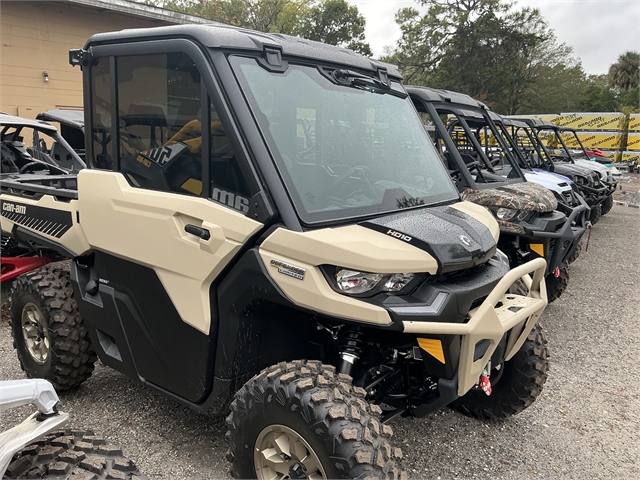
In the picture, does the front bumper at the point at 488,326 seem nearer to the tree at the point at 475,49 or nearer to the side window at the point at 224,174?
the side window at the point at 224,174

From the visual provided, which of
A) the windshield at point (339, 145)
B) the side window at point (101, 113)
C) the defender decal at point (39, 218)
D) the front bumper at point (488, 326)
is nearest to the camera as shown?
the front bumper at point (488, 326)

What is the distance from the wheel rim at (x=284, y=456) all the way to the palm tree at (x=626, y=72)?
2378 inches

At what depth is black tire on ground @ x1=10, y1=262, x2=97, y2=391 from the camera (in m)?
3.65

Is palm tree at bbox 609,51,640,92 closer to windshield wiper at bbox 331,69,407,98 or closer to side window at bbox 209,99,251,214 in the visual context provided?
windshield wiper at bbox 331,69,407,98

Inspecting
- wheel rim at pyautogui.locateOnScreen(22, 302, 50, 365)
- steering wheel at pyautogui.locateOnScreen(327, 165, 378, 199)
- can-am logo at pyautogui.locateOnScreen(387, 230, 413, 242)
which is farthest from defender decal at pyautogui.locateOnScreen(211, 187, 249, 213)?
wheel rim at pyautogui.locateOnScreen(22, 302, 50, 365)

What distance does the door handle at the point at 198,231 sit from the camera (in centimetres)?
255

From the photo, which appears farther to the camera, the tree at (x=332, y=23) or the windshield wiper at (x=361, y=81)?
the tree at (x=332, y=23)

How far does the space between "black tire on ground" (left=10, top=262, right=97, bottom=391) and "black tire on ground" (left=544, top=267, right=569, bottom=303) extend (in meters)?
4.86

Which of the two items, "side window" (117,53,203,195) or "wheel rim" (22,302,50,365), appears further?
"wheel rim" (22,302,50,365)

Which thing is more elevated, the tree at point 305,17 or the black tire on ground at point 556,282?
the tree at point 305,17

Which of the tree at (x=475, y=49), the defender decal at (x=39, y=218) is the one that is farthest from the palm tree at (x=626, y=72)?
the defender decal at (x=39, y=218)

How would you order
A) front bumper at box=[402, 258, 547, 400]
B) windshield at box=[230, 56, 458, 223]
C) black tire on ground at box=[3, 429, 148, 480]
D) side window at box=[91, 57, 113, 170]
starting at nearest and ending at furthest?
black tire on ground at box=[3, 429, 148, 480] → front bumper at box=[402, 258, 547, 400] → windshield at box=[230, 56, 458, 223] → side window at box=[91, 57, 113, 170]

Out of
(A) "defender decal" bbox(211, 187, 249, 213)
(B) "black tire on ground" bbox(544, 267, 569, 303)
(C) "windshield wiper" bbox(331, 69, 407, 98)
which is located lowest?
(B) "black tire on ground" bbox(544, 267, 569, 303)

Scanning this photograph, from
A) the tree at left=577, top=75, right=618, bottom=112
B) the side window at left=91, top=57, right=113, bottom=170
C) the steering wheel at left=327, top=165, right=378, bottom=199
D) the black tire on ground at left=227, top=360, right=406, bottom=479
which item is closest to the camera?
the black tire on ground at left=227, top=360, right=406, bottom=479
